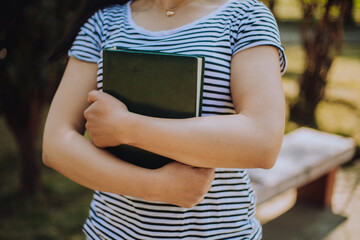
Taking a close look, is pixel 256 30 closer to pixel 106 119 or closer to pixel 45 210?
pixel 106 119

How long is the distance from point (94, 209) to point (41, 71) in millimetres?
2346

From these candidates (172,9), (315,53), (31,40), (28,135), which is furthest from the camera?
(315,53)

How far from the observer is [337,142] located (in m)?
4.32

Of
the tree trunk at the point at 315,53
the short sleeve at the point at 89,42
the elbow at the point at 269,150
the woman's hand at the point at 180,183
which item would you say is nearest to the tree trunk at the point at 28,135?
the short sleeve at the point at 89,42

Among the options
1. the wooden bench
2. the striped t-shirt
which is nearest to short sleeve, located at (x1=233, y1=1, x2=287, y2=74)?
the striped t-shirt

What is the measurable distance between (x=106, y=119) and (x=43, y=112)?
403 centimetres

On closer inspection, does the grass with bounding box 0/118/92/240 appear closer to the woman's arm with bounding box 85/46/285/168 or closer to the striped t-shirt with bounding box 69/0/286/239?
the striped t-shirt with bounding box 69/0/286/239

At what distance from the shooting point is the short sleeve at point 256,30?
111cm

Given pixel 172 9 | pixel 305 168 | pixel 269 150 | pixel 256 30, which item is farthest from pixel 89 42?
pixel 305 168

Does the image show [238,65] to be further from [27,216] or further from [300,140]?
[27,216]

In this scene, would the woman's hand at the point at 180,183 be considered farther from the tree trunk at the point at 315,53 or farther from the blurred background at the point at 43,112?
the tree trunk at the point at 315,53

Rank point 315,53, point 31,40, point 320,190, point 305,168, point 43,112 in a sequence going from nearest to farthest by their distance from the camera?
point 31,40 < point 305,168 < point 320,190 < point 43,112 < point 315,53

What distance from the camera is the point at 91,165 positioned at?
1134 mm

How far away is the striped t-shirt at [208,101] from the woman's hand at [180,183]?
4.0 inches
